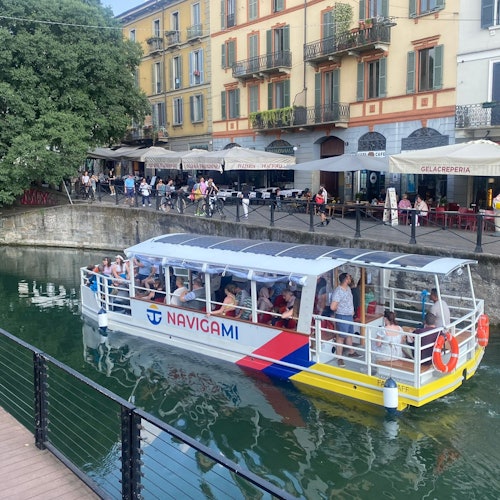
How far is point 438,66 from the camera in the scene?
76.9 ft

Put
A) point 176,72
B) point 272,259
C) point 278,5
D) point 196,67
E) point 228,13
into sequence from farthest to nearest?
1. point 176,72
2. point 196,67
3. point 228,13
4. point 278,5
5. point 272,259

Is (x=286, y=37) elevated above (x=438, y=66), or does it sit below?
above

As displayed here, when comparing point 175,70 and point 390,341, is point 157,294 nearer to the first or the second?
point 390,341

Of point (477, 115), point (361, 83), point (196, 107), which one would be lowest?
point (477, 115)

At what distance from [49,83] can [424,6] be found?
696 inches

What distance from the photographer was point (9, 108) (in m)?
27.0

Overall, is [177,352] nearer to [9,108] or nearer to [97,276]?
[97,276]

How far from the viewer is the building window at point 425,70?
2345 cm

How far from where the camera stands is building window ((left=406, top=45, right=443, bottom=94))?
23.5 m

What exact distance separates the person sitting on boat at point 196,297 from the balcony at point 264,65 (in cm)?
1949

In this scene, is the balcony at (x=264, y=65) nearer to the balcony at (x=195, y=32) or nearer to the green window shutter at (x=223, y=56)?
the green window shutter at (x=223, y=56)

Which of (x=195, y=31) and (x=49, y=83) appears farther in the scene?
(x=195, y=31)

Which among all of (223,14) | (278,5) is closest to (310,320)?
(278,5)

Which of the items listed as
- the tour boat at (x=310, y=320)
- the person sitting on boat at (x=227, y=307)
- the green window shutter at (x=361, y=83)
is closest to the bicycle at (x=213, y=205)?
the green window shutter at (x=361, y=83)
